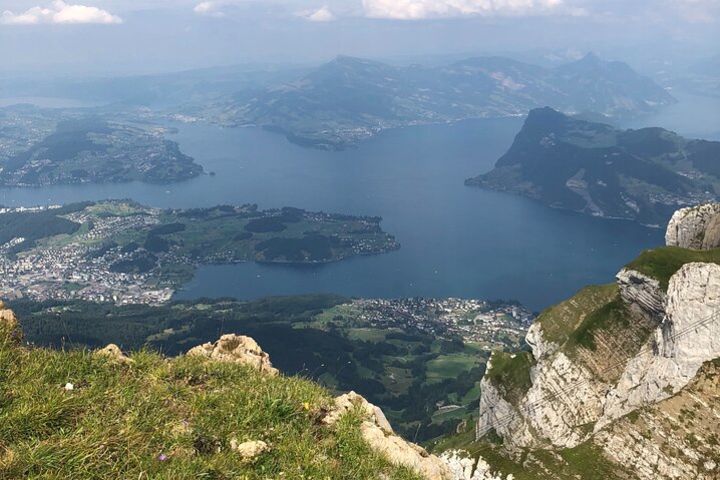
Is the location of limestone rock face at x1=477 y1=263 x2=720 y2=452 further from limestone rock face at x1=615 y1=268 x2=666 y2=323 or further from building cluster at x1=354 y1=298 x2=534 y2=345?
building cluster at x1=354 y1=298 x2=534 y2=345

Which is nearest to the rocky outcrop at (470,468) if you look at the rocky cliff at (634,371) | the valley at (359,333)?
the rocky cliff at (634,371)

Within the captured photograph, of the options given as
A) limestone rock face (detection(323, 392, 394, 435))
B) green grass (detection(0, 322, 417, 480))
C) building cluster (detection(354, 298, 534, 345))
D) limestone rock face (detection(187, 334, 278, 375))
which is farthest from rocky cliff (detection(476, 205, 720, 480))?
building cluster (detection(354, 298, 534, 345))

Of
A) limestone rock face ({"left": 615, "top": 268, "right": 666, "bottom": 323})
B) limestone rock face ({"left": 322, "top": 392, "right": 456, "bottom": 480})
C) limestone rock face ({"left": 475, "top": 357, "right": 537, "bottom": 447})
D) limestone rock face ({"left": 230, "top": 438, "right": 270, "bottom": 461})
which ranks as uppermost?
limestone rock face ({"left": 230, "top": 438, "right": 270, "bottom": 461})

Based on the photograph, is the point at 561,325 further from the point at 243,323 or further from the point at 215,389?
the point at 243,323

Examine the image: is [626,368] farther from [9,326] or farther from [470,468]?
[9,326]

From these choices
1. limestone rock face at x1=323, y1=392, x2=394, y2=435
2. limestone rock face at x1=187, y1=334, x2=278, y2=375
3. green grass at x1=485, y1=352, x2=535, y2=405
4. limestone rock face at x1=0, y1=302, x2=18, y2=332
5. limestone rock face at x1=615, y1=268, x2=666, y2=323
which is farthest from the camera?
green grass at x1=485, y1=352, x2=535, y2=405

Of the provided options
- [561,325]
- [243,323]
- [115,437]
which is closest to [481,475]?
[561,325]

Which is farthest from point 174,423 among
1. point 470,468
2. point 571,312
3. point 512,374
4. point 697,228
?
point 697,228
